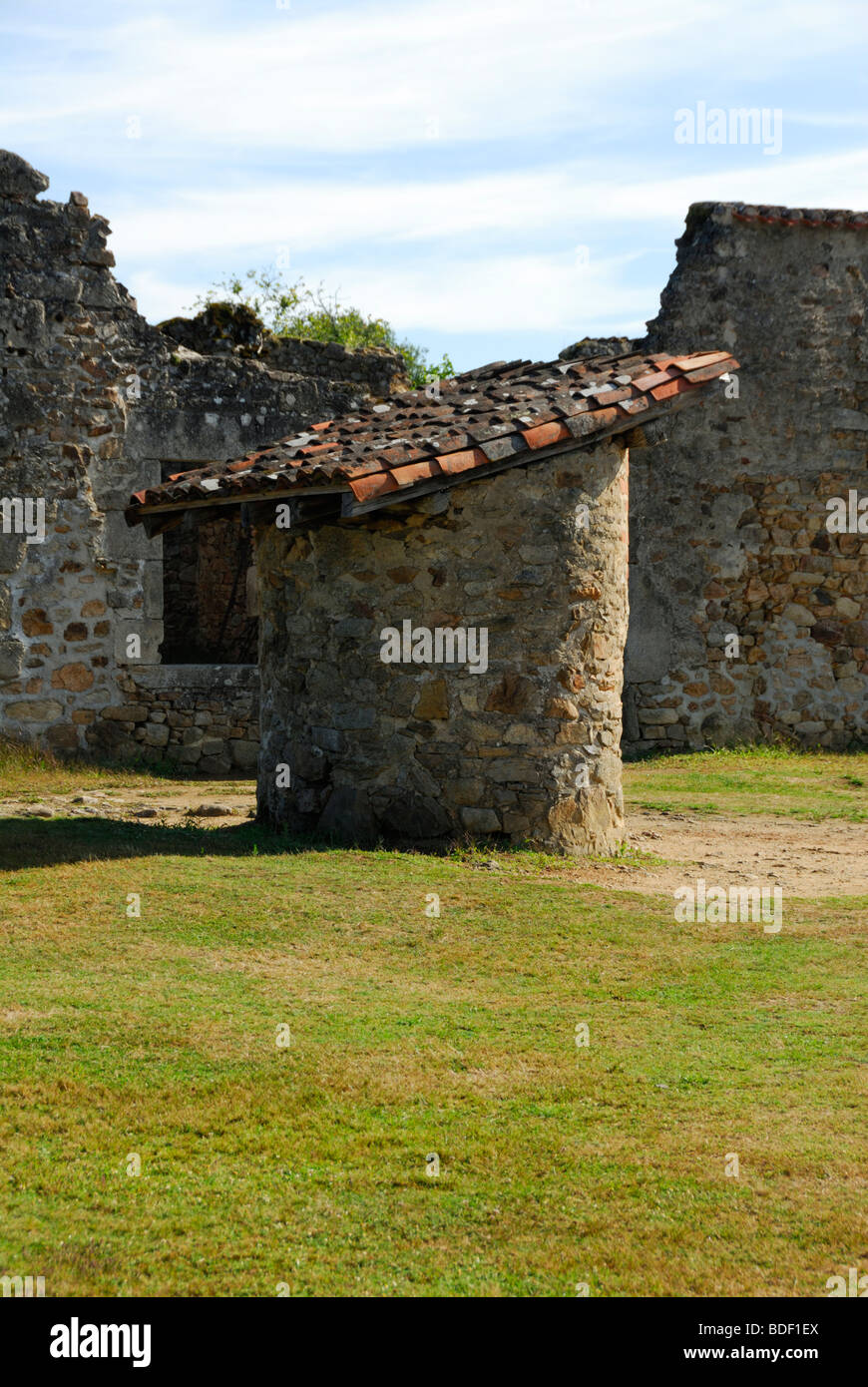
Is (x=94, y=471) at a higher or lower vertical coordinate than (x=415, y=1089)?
higher

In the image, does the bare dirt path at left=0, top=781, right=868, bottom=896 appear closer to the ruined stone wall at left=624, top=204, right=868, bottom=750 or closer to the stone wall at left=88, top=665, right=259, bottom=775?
the stone wall at left=88, top=665, right=259, bottom=775

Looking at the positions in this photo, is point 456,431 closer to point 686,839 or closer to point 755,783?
point 686,839

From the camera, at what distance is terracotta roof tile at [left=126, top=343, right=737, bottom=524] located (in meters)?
8.16

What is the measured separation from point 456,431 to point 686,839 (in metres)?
3.47

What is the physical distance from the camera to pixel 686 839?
993 centimetres

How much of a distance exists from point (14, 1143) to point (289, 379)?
10.6 meters

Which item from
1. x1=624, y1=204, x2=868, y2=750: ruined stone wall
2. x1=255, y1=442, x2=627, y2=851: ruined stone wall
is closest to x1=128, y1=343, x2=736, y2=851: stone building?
x1=255, y1=442, x2=627, y2=851: ruined stone wall

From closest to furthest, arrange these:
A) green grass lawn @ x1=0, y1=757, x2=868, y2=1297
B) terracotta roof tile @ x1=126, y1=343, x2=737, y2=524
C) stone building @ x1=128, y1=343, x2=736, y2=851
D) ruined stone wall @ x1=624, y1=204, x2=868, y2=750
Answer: green grass lawn @ x1=0, y1=757, x2=868, y2=1297
terracotta roof tile @ x1=126, y1=343, x2=737, y2=524
stone building @ x1=128, y1=343, x2=736, y2=851
ruined stone wall @ x1=624, y1=204, x2=868, y2=750

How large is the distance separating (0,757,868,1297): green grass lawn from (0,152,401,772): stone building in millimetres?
5290

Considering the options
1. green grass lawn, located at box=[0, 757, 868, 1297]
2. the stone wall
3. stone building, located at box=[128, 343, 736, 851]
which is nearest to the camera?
green grass lawn, located at box=[0, 757, 868, 1297]

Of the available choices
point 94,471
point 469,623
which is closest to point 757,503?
point 94,471

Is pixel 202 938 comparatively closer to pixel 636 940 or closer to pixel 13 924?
pixel 13 924

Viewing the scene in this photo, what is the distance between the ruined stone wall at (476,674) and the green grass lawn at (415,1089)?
0.81 metres

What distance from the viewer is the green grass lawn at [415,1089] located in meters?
3.68
